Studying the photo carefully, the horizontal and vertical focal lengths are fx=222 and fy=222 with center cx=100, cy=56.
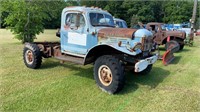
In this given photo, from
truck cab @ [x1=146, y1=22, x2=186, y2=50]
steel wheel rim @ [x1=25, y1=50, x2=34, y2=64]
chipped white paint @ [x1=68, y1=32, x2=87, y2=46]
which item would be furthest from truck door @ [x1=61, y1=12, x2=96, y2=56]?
truck cab @ [x1=146, y1=22, x2=186, y2=50]

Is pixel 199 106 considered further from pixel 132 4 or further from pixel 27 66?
pixel 132 4

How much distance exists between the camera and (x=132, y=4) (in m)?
57.5

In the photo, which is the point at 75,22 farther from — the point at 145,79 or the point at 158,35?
the point at 158,35

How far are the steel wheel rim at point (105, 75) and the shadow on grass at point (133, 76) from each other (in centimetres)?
40

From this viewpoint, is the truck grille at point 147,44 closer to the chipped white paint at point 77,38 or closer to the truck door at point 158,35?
the chipped white paint at point 77,38

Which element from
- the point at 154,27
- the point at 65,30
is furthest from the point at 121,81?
the point at 154,27

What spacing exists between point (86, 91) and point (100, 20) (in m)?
2.20

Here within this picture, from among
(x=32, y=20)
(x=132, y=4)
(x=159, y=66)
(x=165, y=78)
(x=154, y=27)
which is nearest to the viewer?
(x=165, y=78)

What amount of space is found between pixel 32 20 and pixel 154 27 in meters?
8.26

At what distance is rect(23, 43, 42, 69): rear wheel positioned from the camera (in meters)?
7.05

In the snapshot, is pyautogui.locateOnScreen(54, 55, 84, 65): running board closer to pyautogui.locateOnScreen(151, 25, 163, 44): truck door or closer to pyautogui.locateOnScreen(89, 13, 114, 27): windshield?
pyautogui.locateOnScreen(89, 13, 114, 27): windshield

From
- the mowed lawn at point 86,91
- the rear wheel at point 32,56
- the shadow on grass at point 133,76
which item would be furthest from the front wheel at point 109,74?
the rear wheel at point 32,56

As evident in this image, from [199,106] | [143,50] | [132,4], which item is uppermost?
[132,4]

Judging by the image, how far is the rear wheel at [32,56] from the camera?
7.05 metres
